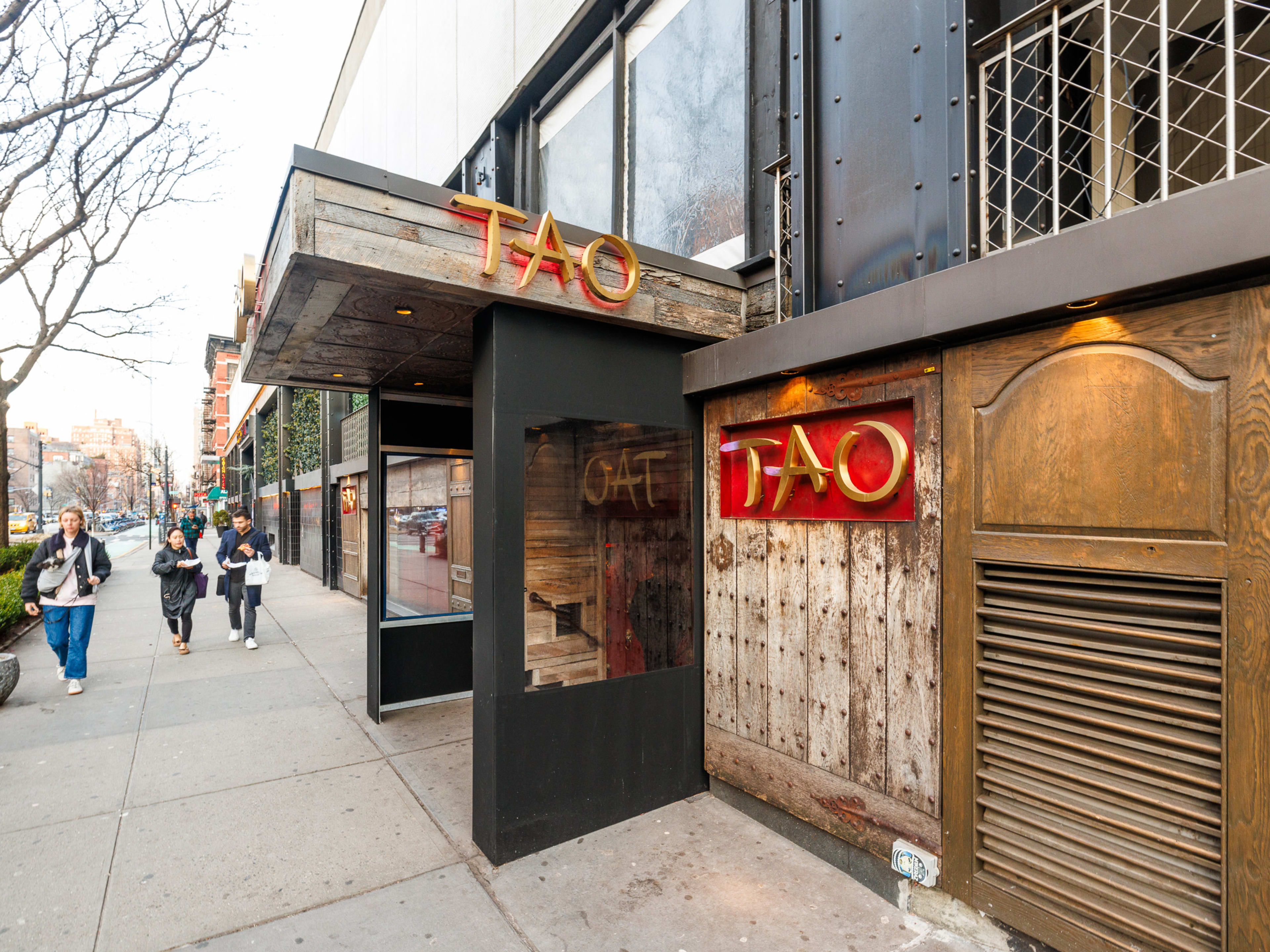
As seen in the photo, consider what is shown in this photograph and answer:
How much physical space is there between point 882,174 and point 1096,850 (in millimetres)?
3317

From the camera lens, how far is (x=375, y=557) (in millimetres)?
5836

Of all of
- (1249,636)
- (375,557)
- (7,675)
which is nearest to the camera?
(1249,636)

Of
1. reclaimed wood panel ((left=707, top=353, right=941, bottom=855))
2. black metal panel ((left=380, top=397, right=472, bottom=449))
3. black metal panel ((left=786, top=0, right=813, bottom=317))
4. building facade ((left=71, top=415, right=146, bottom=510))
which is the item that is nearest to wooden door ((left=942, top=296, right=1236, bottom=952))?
reclaimed wood panel ((left=707, top=353, right=941, bottom=855))

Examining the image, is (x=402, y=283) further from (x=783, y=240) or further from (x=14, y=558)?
(x=14, y=558)

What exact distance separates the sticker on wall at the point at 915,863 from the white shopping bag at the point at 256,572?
818 cm

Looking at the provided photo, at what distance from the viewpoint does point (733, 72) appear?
16.0ft

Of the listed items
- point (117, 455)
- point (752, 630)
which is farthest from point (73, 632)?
point (117, 455)

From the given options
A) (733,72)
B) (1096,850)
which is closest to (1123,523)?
(1096,850)

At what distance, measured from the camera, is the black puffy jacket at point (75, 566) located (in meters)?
6.42

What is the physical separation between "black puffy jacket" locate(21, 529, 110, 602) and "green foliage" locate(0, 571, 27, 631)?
2.61 meters

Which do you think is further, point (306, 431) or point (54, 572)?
point (306, 431)

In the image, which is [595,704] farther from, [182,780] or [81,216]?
[81,216]

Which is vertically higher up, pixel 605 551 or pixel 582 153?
pixel 582 153

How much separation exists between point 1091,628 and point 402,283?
3442 millimetres
